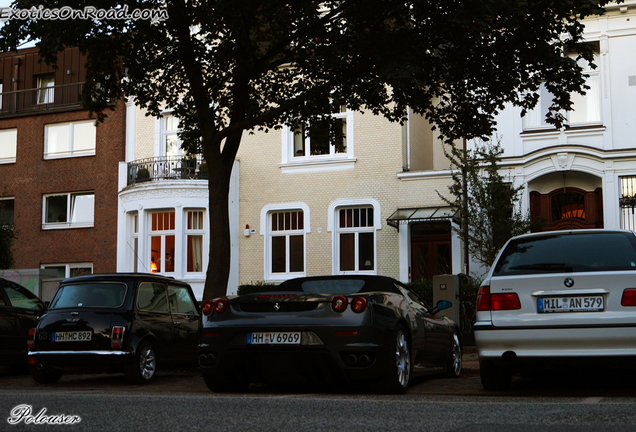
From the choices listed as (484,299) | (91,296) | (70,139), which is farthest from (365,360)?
(70,139)

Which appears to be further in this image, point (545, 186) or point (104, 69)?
point (545, 186)

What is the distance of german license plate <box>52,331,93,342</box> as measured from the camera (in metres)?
10.3

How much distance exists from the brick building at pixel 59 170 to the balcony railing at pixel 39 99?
41 millimetres

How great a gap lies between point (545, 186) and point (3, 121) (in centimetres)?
2230

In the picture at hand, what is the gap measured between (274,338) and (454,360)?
138 inches

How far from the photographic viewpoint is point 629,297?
7.04 meters

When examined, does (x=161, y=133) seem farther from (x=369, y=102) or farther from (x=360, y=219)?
(x=369, y=102)

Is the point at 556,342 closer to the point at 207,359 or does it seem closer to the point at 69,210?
the point at 207,359

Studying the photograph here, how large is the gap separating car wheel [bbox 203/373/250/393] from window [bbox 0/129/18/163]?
87.9ft

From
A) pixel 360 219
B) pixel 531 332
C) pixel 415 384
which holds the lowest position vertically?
pixel 415 384

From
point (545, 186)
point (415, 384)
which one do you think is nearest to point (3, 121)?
point (545, 186)

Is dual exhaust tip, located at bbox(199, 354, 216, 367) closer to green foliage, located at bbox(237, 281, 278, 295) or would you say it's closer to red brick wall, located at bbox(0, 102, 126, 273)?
green foliage, located at bbox(237, 281, 278, 295)

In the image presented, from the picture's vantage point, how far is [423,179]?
994 inches

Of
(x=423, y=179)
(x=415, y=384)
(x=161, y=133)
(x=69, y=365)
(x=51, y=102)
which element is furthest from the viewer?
(x=51, y=102)
